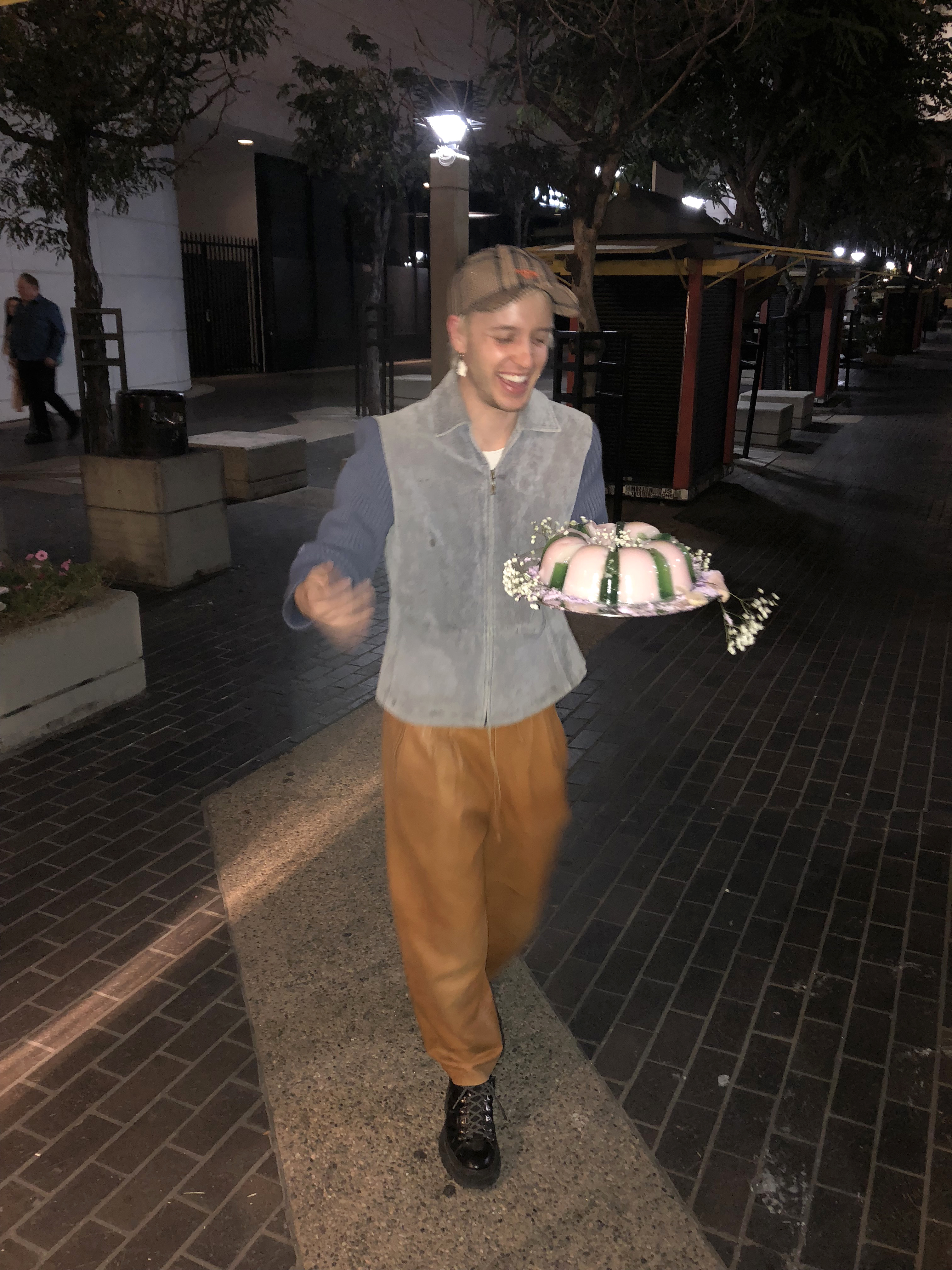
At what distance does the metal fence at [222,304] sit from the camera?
25672 mm

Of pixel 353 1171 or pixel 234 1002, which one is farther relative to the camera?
pixel 234 1002

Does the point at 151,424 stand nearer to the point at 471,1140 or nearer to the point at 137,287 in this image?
the point at 471,1140

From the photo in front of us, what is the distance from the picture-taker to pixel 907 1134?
3.04 meters

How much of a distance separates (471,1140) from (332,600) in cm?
155

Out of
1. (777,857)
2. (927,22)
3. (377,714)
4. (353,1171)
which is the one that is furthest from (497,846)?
→ (927,22)

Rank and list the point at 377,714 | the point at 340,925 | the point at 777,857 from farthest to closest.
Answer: the point at 377,714
the point at 777,857
the point at 340,925

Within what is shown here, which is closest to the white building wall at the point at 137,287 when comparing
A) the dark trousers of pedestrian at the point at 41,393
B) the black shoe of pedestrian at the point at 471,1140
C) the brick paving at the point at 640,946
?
the dark trousers of pedestrian at the point at 41,393

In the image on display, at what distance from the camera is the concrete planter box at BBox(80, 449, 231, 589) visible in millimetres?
8039

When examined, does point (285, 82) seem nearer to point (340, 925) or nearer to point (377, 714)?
point (377, 714)

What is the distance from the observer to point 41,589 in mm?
5609

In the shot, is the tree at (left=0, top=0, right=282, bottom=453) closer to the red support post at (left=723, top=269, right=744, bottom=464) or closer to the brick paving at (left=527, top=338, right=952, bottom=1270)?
the brick paving at (left=527, top=338, right=952, bottom=1270)

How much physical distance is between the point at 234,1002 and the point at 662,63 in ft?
33.6

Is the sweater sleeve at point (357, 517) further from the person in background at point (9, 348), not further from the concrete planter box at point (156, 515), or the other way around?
the person in background at point (9, 348)

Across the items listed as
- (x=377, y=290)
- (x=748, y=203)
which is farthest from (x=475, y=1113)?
(x=377, y=290)
